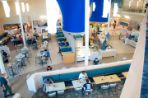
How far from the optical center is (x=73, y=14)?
4.43 meters

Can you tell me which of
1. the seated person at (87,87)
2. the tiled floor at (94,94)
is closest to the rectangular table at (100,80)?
the seated person at (87,87)

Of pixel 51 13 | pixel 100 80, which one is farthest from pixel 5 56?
pixel 51 13

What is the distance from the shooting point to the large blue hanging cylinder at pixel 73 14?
4.39m

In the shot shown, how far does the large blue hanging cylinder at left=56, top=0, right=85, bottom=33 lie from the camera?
4387mm

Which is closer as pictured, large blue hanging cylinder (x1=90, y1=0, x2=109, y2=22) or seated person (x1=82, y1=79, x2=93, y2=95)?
large blue hanging cylinder (x1=90, y1=0, x2=109, y2=22)

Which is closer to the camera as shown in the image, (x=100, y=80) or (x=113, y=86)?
(x=100, y=80)

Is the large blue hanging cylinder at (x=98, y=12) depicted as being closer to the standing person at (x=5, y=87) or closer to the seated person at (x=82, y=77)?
the seated person at (x=82, y=77)

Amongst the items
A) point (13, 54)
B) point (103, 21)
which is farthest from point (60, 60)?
point (103, 21)

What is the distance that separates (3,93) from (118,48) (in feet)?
31.3

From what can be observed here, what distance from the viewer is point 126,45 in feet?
45.6

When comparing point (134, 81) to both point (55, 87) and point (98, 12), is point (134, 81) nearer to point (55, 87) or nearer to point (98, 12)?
point (98, 12)

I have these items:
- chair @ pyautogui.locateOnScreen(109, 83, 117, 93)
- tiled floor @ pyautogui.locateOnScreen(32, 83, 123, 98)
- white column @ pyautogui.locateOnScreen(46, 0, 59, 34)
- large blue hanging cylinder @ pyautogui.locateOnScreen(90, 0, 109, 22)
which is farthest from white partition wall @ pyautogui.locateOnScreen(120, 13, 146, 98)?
chair @ pyautogui.locateOnScreen(109, 83, 117, 93)

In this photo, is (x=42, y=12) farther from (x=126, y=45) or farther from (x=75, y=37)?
(x=126, y=45)

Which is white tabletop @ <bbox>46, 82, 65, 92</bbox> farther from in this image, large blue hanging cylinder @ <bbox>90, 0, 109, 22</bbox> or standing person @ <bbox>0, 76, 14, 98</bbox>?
large blue hanging cylinder @ <bbox>90, 0, 109, 22</bbox>
